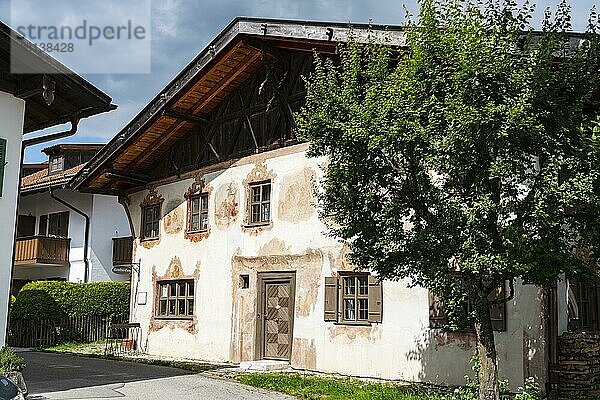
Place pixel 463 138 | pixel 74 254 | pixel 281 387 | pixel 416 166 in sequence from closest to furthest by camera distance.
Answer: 1. pixel 463 138
2. pixel 416 166
3. pixel 281 387
4. pixel 74 254

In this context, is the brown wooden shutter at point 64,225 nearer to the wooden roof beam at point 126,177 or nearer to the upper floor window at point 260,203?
the wooden roof beam at point 126,177

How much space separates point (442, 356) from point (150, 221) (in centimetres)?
1064

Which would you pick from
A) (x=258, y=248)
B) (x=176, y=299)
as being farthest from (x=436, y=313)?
(x=176, y=299)

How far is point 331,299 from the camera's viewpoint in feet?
50.0

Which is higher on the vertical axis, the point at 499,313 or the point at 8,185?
the point at 8,185

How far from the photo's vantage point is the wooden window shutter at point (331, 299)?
15.1 metres

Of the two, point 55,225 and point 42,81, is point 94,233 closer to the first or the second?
point 55,225

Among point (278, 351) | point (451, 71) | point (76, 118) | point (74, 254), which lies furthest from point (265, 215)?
point (74, 254)

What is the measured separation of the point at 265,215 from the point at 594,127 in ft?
31.5

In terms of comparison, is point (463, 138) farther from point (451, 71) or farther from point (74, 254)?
point (74, 254)

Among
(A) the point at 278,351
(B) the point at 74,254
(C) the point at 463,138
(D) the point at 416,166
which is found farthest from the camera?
(B) the point at 74,254

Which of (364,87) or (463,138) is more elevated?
(364,87)

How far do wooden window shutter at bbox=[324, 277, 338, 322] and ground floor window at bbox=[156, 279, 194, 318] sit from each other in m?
5.07

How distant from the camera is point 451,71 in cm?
923
